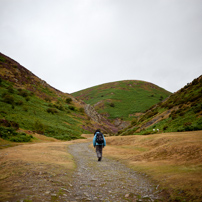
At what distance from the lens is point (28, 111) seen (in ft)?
A: 161

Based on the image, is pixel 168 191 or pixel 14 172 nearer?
pixel 168 191

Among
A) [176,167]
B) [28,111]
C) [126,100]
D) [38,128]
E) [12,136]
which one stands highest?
[126,100]

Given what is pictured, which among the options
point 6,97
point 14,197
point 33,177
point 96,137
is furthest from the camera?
point 6,97

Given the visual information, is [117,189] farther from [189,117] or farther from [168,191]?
[189,117]

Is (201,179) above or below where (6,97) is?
below

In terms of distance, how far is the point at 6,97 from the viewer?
46.2 m

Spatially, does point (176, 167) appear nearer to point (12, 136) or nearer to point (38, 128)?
point (12, 136)

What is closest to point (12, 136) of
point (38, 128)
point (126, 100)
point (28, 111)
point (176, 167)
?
point (38, 128)

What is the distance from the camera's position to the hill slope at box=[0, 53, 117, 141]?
37.8 metres

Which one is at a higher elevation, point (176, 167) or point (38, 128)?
point (38, 128)

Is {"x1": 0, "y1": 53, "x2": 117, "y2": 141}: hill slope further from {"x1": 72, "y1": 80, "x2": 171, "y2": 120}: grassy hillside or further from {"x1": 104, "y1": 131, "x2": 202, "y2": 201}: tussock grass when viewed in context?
{"x1": 72, "y1": 80, "x2": 171, "y2": 120}: grassy hillside

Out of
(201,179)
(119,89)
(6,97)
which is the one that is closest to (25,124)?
(6,97)

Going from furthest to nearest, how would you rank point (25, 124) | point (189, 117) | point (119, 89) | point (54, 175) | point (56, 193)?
point (119, 89) → point (25, 124) → point (189, 117) → point (54, 175) → point (56, 193)

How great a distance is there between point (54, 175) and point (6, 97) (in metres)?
47.1
